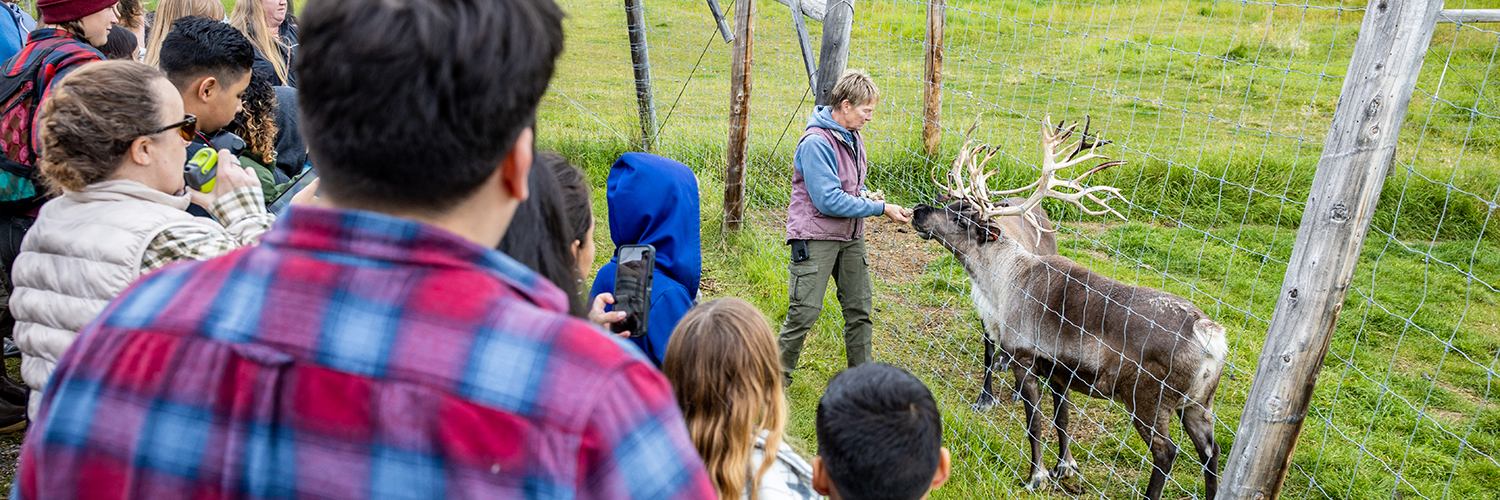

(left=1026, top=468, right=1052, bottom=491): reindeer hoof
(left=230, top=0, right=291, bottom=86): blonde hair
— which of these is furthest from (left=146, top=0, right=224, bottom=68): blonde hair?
(left=1026, top=468, right=1052, bottom=491): reindeer hoof

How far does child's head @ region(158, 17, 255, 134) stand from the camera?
3027 millimetres

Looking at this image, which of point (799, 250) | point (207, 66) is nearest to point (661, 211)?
point (207, 66)

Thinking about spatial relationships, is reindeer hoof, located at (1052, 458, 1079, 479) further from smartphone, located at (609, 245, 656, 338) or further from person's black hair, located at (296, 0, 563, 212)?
person's black hair, located at (296, 0, 563, 212)

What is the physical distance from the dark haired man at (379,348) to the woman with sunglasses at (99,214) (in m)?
1.35

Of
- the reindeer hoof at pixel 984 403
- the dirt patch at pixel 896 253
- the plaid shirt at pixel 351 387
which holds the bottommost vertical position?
the reindeer hoof at pixel 984 403

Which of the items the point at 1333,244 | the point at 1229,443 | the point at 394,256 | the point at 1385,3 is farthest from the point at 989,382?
the point at 394,256

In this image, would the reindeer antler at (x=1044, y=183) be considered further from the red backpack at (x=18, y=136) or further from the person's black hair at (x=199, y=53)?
the red backpack at (x=18, y=136)

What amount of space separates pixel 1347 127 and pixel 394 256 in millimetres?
2366

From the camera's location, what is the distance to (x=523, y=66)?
2.73 ft

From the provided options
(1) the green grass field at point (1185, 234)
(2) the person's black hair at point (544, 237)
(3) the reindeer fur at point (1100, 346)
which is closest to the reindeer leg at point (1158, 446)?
(3) the reindeer fur at point (1100, 346)

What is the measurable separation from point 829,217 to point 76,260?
3.08m

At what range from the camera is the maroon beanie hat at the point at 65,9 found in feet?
11.1

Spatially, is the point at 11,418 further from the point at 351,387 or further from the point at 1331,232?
the point at 1331,232

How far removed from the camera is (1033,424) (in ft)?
14.2
